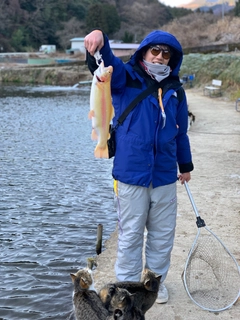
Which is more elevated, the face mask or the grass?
the face mask

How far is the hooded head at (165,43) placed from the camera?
4059mm

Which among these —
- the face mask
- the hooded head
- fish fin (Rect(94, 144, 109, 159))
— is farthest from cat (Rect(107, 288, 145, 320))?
the hooded head

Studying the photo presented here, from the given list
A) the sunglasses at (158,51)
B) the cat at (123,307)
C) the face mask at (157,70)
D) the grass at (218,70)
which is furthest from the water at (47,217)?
the grass at (218,70)

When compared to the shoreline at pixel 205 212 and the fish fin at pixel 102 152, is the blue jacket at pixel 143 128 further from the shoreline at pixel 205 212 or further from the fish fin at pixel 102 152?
the shoreline at pixel 205 212

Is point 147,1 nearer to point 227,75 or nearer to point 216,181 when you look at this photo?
point 227,75

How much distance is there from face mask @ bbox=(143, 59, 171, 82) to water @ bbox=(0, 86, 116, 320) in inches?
116

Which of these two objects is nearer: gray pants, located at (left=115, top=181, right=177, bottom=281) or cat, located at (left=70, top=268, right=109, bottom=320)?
cat, located at (left=70, top=268, right=109, bottom=320)

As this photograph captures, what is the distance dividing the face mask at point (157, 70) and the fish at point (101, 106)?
1.56 feet

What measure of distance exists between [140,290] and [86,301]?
0.48m

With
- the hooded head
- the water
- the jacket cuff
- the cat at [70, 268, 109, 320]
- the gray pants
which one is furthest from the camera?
the water

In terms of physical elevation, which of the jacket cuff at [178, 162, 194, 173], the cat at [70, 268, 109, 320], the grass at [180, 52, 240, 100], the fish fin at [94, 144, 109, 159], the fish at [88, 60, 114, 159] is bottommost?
the grass at [180, 52, 240, 100]

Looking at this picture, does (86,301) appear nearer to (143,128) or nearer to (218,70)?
(143,128)

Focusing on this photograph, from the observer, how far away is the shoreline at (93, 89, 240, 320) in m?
Answer: 4.68

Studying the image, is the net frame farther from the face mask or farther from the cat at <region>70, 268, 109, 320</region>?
the face mask
